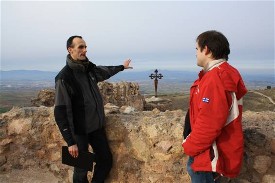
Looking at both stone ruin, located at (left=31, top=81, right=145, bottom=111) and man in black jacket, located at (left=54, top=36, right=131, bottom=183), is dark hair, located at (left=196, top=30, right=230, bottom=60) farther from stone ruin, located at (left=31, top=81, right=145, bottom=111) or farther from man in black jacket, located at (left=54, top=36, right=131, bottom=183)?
stone ruin, located at (left=31, top=81, right=145, bottom=111)

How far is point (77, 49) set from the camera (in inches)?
179

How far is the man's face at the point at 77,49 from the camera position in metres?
4.54

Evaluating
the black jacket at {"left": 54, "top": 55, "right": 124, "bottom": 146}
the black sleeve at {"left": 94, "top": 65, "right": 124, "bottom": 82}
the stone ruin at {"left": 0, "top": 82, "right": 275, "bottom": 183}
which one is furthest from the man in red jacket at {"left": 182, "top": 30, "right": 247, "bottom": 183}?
the black sleeve at {"left": 94, "top": 65, "right": 124, "bottom": 82}

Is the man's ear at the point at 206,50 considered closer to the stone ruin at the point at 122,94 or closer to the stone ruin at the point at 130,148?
the stone ruin at the point at 130,148

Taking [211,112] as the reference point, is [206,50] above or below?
above

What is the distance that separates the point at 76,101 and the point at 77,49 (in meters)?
0.72

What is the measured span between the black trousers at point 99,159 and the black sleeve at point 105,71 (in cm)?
80

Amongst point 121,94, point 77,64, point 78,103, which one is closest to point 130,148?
point 78,103

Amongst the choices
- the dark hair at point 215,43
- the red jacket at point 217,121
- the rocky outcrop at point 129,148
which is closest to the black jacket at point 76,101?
the rocky outcrop at point 129,148

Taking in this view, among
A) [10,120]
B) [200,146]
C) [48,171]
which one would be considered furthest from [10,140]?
[200,146]

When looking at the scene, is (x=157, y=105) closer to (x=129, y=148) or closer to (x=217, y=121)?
(x=129, y=148)

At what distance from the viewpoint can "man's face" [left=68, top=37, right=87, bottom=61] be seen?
4543 millimetres

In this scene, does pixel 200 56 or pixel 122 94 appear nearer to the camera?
pixel 200 56

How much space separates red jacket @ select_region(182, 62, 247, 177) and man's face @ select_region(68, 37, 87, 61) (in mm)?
1863
